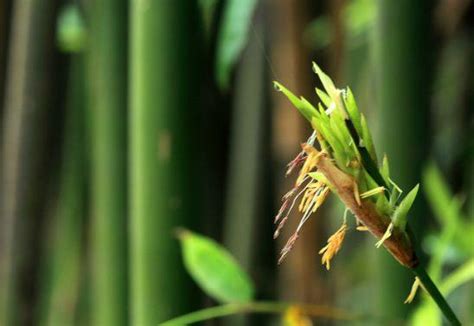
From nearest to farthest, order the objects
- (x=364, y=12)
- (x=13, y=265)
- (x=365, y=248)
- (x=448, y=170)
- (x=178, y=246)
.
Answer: (x=178, y=246) < (x=13, y=265) < (x=364, y=12) < (x=448, y=170) < (x=365, y=248)

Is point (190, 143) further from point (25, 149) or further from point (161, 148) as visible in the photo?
point (25, 149)

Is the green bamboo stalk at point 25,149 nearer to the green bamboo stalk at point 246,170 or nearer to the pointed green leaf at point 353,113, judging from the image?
the green bamboo stalk at point 246,170

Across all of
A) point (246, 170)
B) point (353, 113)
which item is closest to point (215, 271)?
point (353, 113)

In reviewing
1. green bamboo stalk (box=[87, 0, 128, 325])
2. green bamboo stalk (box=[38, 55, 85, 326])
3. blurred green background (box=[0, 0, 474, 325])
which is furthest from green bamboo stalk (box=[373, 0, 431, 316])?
green bamboo stalk (box=[38, 55, 85, 326])

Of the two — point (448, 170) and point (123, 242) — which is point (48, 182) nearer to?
point (123, 242)

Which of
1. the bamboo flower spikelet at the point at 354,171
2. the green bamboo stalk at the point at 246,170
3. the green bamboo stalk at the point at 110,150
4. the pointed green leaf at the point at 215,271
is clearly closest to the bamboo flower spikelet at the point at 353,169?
the bamboo flower spikelet at the point at 354,171

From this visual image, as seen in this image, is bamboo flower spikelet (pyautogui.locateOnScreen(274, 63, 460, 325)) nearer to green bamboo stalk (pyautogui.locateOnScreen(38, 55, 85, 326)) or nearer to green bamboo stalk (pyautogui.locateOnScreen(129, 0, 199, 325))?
green bamboo stalk (pyautogui.locateOnScreen(129, 0, 199, 325))

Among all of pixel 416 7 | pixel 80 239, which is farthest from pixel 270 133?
pixel 416 7

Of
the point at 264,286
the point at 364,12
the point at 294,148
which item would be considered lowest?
the point at 264,286
